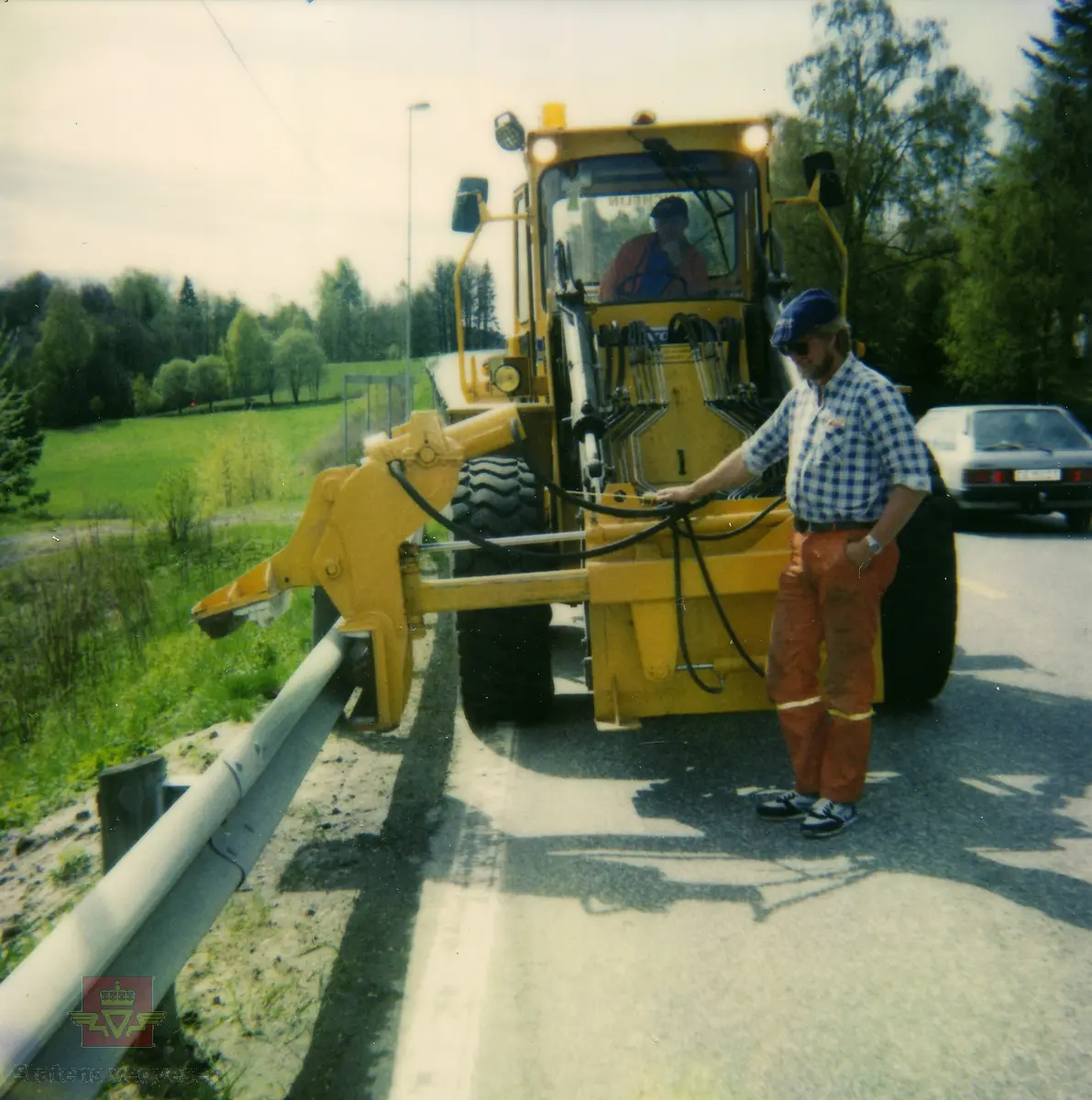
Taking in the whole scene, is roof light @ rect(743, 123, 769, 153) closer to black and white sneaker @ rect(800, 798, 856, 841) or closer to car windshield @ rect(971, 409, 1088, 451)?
black and white sneaker @ rect(800, 798, 856, 841)

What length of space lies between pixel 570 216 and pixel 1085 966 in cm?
532

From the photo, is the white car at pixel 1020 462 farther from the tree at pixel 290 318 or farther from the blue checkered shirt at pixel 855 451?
the tree at pixel 290 318

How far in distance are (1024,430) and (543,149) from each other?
9.52 metres

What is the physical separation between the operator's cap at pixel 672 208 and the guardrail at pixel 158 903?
434 cm

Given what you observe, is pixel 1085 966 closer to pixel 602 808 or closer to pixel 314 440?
pixel 602 808

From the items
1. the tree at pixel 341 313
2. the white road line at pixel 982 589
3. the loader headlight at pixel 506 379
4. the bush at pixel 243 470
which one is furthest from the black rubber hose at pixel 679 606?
the tree at pixel 341 313

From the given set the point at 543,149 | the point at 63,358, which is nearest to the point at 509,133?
the point at 543,149

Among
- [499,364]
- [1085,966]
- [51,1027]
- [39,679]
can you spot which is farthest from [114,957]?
[39,679]

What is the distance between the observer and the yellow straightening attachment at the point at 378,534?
15.5 feet

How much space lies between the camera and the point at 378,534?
15.5 ft

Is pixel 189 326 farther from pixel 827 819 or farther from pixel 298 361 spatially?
pixel 827 819

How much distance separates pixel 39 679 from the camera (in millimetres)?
11195

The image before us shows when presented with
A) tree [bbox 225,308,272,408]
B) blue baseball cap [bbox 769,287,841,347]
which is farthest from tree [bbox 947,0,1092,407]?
blue baseball cap [bbox 769,287,841,347]

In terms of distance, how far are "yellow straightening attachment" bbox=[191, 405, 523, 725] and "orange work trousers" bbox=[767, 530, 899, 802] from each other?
1.49 m
